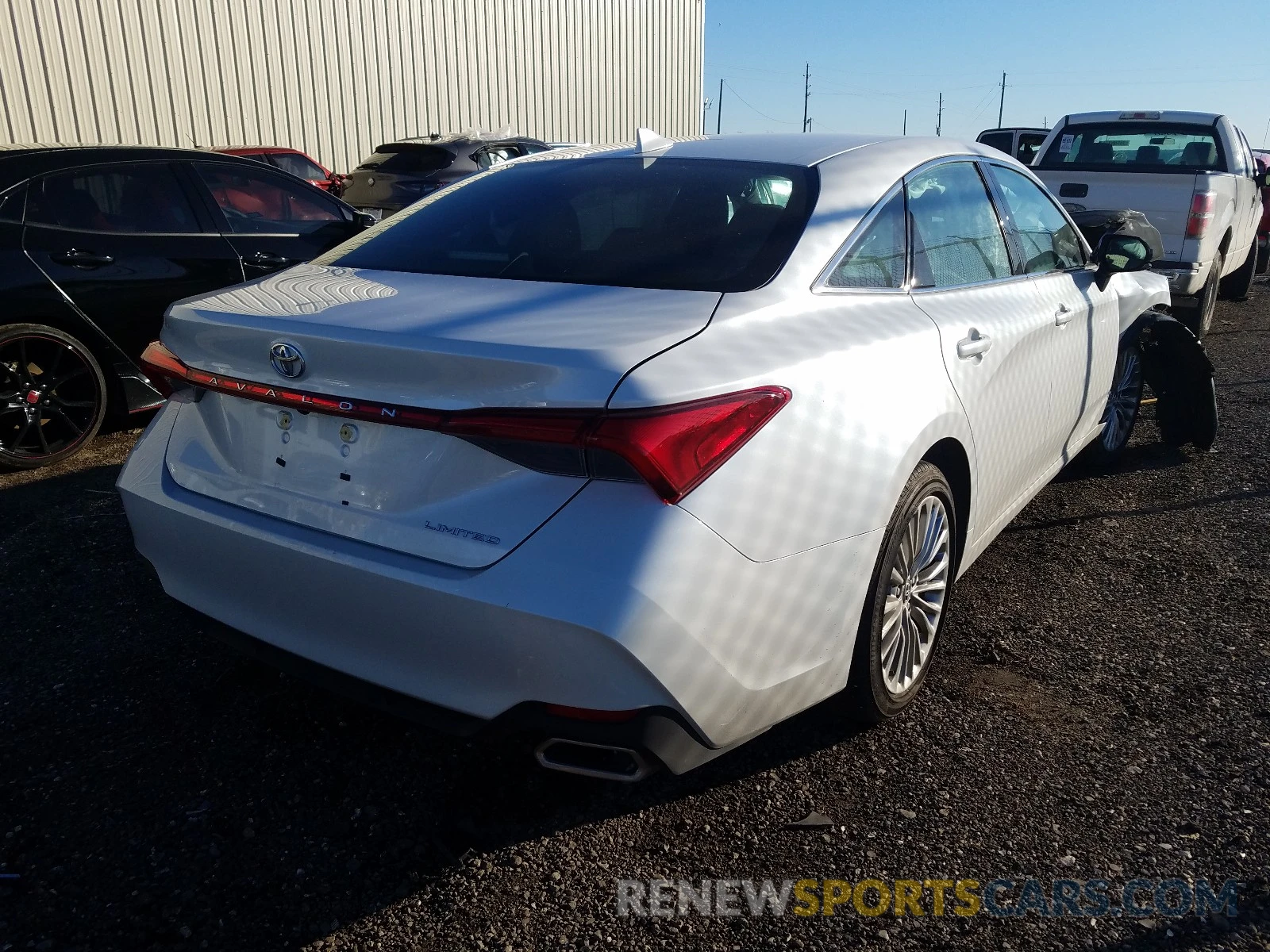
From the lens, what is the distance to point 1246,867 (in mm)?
2316

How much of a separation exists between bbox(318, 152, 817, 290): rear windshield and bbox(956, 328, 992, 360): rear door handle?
599 mm

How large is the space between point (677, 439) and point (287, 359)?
876mm

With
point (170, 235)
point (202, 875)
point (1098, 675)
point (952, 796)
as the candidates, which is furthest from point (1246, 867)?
point (170, 235)

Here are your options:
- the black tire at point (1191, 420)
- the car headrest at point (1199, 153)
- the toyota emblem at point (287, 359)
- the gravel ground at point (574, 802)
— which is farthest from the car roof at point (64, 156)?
the car headrest at point (1199, 153)

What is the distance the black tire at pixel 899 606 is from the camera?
2.50 meters

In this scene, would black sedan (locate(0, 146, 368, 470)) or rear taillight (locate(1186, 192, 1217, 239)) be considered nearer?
black sedan (locate(0, 146, 368, 470))

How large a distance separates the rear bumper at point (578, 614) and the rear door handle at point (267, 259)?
3.68 meters


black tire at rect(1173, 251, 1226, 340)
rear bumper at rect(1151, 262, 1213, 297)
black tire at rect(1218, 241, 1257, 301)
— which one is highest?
rear bumper at rect(1151, 262, 1213, 297)

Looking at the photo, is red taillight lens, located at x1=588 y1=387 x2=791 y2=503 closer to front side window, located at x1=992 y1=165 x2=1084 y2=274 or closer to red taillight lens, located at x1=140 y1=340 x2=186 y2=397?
red taillight lens, located at x1=140 y1=340 x2=186 y2=397

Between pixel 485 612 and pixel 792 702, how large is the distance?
0.77 meters

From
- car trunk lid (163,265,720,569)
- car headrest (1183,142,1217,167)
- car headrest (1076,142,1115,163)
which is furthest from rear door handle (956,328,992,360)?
car headrest (1183,142,1217,167)

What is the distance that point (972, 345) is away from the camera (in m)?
2.95

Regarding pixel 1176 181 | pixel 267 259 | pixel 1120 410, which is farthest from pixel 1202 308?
pixel 267 259

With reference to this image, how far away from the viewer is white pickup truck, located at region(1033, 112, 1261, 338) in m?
8.00
